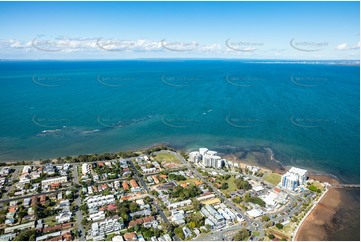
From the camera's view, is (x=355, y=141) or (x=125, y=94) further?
(x=125, y=94)

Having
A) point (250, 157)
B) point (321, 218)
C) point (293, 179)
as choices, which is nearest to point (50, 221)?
point (293, 179)

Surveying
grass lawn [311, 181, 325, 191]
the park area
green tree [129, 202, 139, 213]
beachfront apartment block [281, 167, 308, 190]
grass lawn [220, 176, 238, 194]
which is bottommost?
grass lawn [220, 176, 238, 194]

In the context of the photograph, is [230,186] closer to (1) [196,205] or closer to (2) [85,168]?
(1) [196,205]

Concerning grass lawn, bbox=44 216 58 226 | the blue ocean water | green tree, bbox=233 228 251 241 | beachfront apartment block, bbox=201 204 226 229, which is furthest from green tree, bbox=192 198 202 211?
the blue ocean water

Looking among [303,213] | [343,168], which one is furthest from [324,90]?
[303,213]

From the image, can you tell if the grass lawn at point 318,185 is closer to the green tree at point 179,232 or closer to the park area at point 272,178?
the park area at point 272,178

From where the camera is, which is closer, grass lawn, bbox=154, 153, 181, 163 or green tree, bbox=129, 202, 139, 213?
green tree, bbox=129, 202, 139, 213

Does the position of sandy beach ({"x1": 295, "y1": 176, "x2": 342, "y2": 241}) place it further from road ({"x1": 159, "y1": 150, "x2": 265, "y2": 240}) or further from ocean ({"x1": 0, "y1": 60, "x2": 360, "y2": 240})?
road ({"x1": 159, "y1": 150, "x2": 265, "y2": 240})

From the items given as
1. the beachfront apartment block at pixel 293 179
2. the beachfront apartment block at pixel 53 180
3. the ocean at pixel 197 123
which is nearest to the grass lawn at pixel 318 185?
the beachfront apartment block at pixel 293 179

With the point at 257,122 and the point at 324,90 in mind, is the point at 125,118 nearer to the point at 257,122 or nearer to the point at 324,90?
the point at 257,122
